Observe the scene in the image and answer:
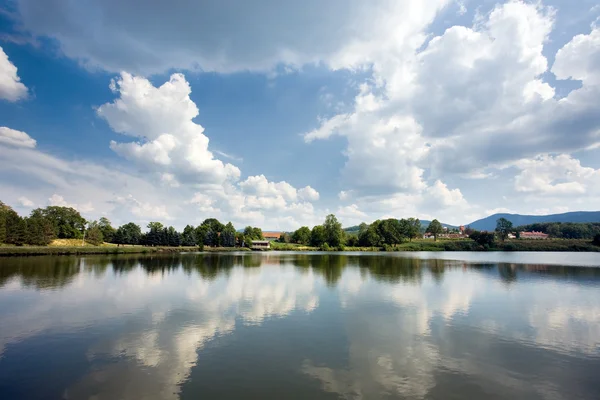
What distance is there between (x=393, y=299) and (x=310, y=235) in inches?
5920

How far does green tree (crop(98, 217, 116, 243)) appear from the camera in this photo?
145m

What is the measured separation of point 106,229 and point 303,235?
333ft

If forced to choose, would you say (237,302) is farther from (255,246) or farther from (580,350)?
(255,246)

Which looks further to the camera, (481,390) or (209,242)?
(209,242)

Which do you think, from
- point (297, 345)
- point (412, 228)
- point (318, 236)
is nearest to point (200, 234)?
point (318, 236)

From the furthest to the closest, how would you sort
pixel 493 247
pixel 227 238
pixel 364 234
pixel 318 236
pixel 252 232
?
pixel 252 232, pixel 318 236, pixel 364 234, pixel 227 238, pixel 493 247

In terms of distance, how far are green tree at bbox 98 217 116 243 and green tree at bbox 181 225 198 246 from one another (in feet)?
107

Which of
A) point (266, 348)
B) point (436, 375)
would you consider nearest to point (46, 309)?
point (266, 348)

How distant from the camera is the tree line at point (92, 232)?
8294 cm

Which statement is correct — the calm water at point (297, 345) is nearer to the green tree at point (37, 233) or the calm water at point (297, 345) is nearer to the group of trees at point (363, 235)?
the green tree at point (37, 233)

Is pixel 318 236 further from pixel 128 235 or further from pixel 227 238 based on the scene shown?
pixel 128 235

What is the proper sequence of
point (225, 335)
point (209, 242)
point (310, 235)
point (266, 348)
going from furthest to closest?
point (310, 235), point (209, 242), point (225, 335), point (266, 348)

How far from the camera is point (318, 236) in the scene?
158 meters

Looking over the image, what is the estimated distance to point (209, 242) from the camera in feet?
489
